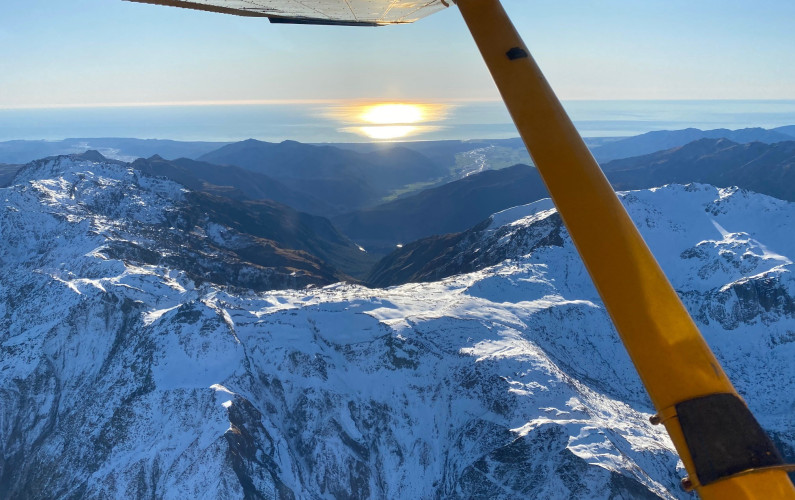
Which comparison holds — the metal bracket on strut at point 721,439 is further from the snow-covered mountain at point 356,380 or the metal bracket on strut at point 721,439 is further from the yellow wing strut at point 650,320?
the snow-covered mountain at point 356,380

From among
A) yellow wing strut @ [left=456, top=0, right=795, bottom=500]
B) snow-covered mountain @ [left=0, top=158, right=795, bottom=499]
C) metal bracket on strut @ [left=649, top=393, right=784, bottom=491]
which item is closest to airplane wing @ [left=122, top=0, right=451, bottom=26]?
yellow wing strut @ [left=456, top=0, right=795, bottom=500]

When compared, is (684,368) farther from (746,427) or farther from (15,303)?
(15,303)

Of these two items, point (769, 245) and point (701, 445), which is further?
point (769, 245)

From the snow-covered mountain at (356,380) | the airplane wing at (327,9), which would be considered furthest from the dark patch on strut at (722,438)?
the snow-covered mountain at (356,380)

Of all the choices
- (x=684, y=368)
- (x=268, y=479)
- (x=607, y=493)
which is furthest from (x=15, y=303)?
(x=684, y=368)

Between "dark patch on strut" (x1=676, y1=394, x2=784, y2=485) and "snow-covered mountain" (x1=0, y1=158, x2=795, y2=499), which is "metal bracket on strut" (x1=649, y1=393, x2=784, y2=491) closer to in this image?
"dark patch on strut" (x1=676, y1=394, x2=784, y2=485)

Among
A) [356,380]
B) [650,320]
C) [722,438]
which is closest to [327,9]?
[650,320]
